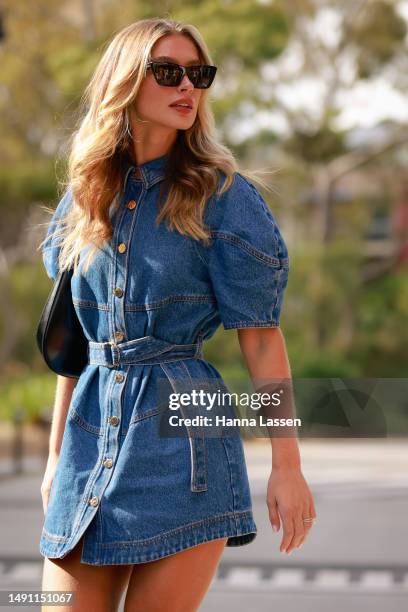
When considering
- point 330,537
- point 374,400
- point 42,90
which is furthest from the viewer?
point 42,90

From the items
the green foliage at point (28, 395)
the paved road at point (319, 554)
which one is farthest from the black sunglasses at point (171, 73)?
the green foliage at point (28, 395)

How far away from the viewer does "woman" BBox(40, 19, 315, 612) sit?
9.50 feet

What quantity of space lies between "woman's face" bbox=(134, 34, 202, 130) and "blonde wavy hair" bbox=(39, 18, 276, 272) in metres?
0.02

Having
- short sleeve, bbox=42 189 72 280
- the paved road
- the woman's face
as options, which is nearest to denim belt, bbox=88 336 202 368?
short sleeve, bbox=42 189 72 280

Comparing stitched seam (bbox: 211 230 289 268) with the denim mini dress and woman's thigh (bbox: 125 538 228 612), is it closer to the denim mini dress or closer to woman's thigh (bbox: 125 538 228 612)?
the denim mini dress

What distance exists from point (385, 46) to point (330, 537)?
2122 cm

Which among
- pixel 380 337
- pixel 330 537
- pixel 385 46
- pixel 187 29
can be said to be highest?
pixel 187 29

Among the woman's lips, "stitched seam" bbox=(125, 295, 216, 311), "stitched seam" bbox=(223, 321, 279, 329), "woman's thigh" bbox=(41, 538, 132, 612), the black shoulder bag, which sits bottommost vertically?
"woman's thigh" bbox=(41, 538, 132, 612)

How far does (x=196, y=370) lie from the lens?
3008 mm

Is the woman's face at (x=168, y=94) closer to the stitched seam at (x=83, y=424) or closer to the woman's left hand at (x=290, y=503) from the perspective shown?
the stitched seam at (x=83, y=424)

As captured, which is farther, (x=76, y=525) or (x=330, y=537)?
(x=330, y=537)

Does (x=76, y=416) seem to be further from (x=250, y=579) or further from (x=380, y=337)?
(x=380, y=337)

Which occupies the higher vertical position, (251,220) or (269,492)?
(251,220)

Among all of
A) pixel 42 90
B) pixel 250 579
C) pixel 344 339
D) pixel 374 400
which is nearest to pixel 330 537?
pixel 250 579
